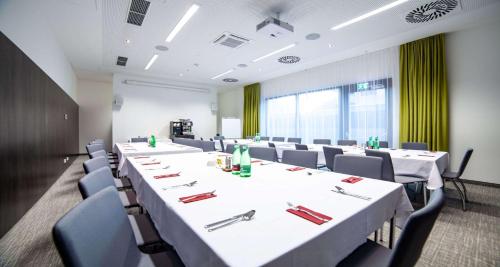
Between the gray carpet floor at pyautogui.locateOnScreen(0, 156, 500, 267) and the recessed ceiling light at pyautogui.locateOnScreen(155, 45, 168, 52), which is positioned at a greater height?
the recessed ceiling light at pyautogui.locateOnScreen(155, 45, 168, 52)

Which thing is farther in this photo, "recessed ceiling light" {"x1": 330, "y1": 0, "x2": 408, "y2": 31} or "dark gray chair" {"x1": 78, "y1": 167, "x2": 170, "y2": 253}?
"recessed ceiling light" {"x1": 330, "y1": 0, "x2": 408, "y2": 31}

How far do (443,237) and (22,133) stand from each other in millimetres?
5087

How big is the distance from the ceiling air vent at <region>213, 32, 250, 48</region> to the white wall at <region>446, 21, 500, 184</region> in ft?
14.3

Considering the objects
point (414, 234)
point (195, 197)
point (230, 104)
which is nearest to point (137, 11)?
point (195, 197)

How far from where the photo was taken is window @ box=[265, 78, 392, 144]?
545 cm

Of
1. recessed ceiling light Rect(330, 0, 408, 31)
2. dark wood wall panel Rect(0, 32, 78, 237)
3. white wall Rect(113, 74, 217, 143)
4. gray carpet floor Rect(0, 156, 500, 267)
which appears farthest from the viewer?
white wall Rect(113, 74, 217, 143)

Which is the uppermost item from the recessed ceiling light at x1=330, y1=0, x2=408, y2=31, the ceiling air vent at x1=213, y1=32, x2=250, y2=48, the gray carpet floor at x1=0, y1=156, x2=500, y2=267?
the ceiling air vent at x1=213, y1=32, x2=250, y2=48

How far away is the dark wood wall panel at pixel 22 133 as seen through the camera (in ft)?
7.59

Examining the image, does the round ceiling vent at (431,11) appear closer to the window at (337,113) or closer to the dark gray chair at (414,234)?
the window at (337,113)

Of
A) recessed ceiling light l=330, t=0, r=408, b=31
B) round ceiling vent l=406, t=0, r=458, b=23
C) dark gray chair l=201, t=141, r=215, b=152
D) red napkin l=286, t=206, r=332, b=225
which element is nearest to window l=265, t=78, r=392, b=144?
round ceiling vent l=406, t=0, r=458, b=23

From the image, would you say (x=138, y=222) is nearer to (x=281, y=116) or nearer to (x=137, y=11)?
(x=137, y=11)

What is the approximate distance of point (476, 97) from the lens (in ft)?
13.7

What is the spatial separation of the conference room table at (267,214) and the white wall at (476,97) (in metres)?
4.45

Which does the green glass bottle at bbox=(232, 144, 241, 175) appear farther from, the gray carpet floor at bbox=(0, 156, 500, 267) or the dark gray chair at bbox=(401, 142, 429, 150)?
the dark gray chair at bbox=(401, 142, 429, 150)
